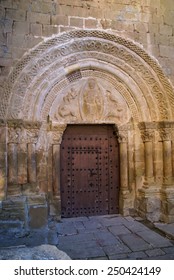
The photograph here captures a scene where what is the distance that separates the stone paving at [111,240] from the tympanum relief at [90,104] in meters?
2.00

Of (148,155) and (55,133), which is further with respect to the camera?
(148,155)

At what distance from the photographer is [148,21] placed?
4.90 metres

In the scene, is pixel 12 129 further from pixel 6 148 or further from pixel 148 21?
pixel 148 21

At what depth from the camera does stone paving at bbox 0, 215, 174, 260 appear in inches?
124

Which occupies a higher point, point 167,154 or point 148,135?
point 148,135

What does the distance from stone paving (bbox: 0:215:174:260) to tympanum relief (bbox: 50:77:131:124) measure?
2.02 m

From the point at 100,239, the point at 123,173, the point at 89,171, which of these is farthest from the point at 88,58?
the point at 100,239

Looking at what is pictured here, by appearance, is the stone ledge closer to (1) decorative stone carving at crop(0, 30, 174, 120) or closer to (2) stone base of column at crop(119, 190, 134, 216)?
(1) decorative stone carving at crop(0, 30, 174, 120)

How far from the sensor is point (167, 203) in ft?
15.0

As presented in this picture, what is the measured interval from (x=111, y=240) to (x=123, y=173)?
1.64 m

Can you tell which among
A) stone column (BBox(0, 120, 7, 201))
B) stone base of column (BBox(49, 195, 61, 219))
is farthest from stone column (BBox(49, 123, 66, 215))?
stone column (BBox(0, 120, 7, 201))

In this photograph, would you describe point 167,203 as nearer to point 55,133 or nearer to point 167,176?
point 167,176

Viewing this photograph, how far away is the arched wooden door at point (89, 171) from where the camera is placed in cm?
490

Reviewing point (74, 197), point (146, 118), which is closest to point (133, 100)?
point (146, 118)
